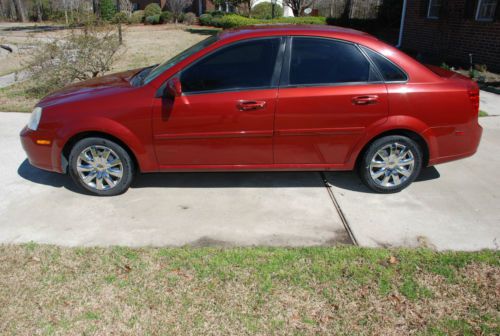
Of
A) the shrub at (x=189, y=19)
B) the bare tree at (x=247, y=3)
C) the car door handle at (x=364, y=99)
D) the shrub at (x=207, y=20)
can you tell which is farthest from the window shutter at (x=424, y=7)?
the shrub at (x=189, y=19)

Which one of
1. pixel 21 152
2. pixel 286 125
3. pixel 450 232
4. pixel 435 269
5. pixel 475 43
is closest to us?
pixel 435 269

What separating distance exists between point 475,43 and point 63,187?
1062 cm

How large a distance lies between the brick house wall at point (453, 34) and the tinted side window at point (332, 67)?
25.8 ft

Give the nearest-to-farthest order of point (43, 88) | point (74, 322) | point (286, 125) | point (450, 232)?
point (74, 322), point (450, 232), point (286, 125), point (43, 88)

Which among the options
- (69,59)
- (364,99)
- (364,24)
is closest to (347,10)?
(364,24)

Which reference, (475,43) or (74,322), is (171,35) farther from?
(74,322)

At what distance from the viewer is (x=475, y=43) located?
10719mm

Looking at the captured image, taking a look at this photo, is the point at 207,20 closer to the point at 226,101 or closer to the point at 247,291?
the point at 226,101

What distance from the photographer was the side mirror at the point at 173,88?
12.9 feet

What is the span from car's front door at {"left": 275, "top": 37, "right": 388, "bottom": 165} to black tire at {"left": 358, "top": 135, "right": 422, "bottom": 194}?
9.7 inches

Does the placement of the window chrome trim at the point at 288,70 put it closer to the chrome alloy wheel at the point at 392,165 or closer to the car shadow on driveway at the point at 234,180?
the chrome alloy wheel at the point at 392,165

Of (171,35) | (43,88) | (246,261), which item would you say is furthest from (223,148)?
(171,35)

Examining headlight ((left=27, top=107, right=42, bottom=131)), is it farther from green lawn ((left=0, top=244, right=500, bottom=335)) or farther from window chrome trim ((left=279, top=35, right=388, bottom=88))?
window chrome trim ((left=279, top=35, right=388, bottom=88))

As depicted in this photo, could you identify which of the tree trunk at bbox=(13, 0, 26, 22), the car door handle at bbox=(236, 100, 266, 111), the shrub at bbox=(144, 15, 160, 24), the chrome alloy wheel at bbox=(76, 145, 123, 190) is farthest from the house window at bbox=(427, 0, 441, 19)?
the tree trunk at bbox=(13, 0, 26, 22)
